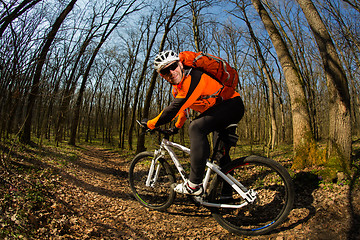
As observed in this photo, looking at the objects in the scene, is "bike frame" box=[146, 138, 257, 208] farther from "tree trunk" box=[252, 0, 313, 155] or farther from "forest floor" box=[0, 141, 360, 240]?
"tree trunk" box=[252, 0, 313, 155]

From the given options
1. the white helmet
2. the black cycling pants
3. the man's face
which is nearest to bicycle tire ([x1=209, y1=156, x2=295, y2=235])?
the black cycling pants

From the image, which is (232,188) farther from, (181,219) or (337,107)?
(337,107)

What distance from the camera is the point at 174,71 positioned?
2572mm

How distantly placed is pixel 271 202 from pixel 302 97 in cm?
251

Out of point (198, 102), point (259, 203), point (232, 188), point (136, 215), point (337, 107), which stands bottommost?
point (136, 215)

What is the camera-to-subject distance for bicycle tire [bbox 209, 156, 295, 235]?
2383mm

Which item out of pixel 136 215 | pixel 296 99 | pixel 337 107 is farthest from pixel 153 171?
pixel 337 107

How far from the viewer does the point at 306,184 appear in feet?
10.9

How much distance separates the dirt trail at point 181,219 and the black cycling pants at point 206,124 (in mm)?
952

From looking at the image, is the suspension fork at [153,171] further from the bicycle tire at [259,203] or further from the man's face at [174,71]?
the man's face at [174,71]

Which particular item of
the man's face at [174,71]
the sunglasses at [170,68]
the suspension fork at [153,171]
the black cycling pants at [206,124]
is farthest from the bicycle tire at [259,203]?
the sunglasses at [170,68]

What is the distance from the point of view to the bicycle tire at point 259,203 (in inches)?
93.8

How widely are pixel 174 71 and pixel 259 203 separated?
2.20m

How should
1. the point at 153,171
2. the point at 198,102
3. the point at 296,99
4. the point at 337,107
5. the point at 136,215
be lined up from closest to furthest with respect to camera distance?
the point at 198,102, the point at 136,215, the point at 337,107, the point at 153,171, the point at 296,99
